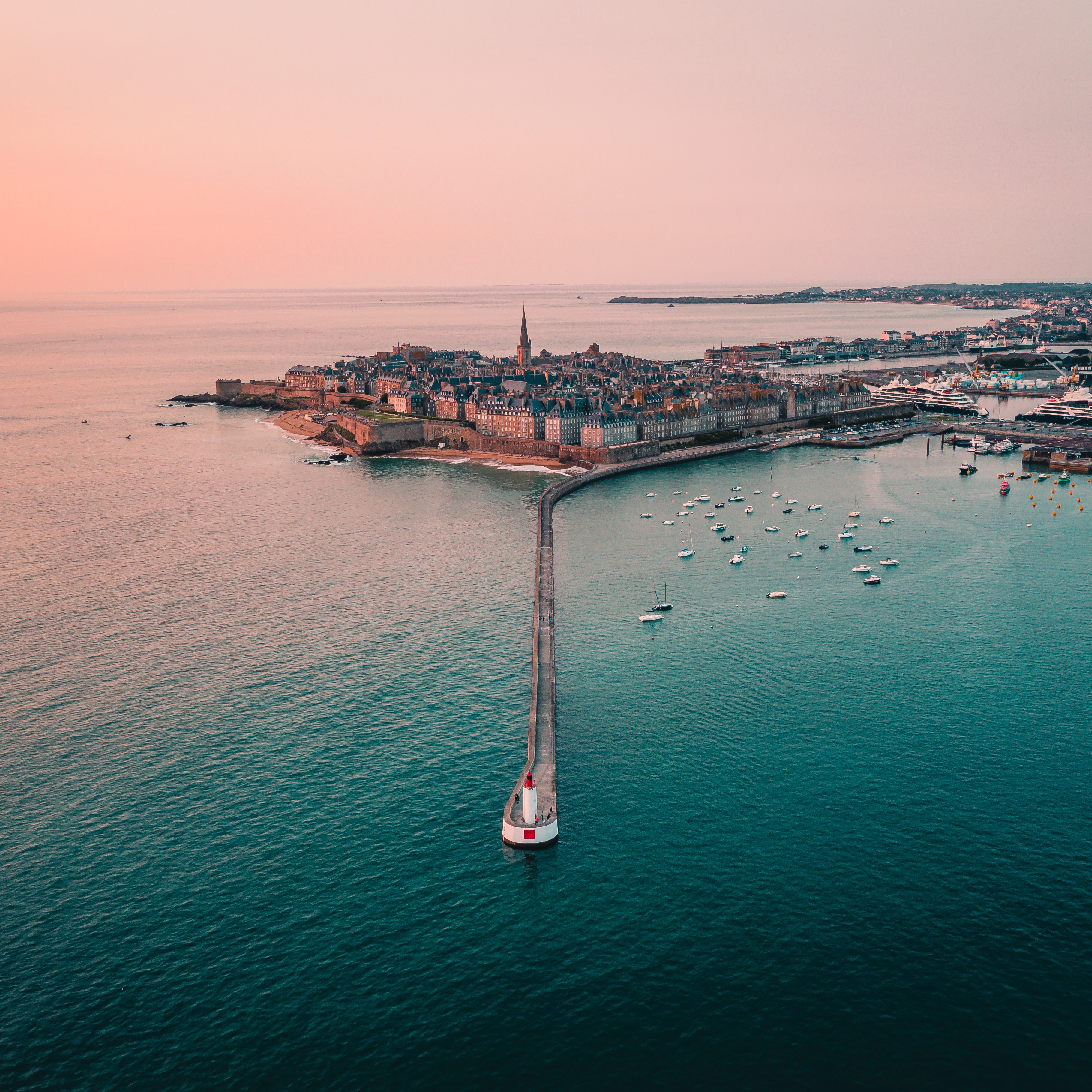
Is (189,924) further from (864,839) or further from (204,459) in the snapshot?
(204,459)

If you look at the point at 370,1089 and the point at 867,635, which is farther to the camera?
the point at 867,635

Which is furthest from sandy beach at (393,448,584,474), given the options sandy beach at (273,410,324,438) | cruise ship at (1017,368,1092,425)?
cruise ship at (1017,368,1092,425)

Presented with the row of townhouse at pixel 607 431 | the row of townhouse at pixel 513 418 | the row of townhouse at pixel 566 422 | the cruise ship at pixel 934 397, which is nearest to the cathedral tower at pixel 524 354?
the row of townhouse at pixel 513 418

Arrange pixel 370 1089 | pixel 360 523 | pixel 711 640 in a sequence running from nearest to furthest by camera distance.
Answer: pixel 370 1089 < pixel 711 640 < pixel 360 523

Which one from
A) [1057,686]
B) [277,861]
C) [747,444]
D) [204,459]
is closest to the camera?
[277,861]

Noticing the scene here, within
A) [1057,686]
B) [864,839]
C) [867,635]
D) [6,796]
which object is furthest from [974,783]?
[6,796]

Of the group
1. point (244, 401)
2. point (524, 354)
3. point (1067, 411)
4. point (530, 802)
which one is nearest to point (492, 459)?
point (524, 354)
